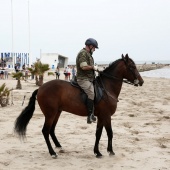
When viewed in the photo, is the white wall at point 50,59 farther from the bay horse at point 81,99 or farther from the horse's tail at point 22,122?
the bay horse at point 81,99

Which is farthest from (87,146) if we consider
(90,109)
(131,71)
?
(131,71)

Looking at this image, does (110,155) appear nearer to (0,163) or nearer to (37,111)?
(0,163)

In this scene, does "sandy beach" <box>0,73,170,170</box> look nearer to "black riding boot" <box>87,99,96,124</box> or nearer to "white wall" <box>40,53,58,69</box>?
"black riding boot" <box>87,99,96,124</box>

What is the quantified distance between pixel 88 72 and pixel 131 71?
100cm

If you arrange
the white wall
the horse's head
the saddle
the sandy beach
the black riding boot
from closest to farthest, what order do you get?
the sandy beach, the black riding boot, the saddle, the horse's head, the white wall

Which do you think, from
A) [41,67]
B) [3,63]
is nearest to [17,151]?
[41,67]

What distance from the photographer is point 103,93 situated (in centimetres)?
690

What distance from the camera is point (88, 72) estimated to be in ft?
22.6

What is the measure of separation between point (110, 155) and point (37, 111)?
6.36m

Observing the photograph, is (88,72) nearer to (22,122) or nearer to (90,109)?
(90,109)

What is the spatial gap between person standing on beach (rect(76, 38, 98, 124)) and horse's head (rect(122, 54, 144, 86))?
758 mm

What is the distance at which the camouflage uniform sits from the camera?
22.0ft

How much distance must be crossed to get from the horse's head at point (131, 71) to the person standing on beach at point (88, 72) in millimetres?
758

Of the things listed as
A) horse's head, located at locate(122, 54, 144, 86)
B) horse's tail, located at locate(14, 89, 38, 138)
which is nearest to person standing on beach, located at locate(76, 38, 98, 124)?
horse's head, located at locate(122, 54, 144, 86)
